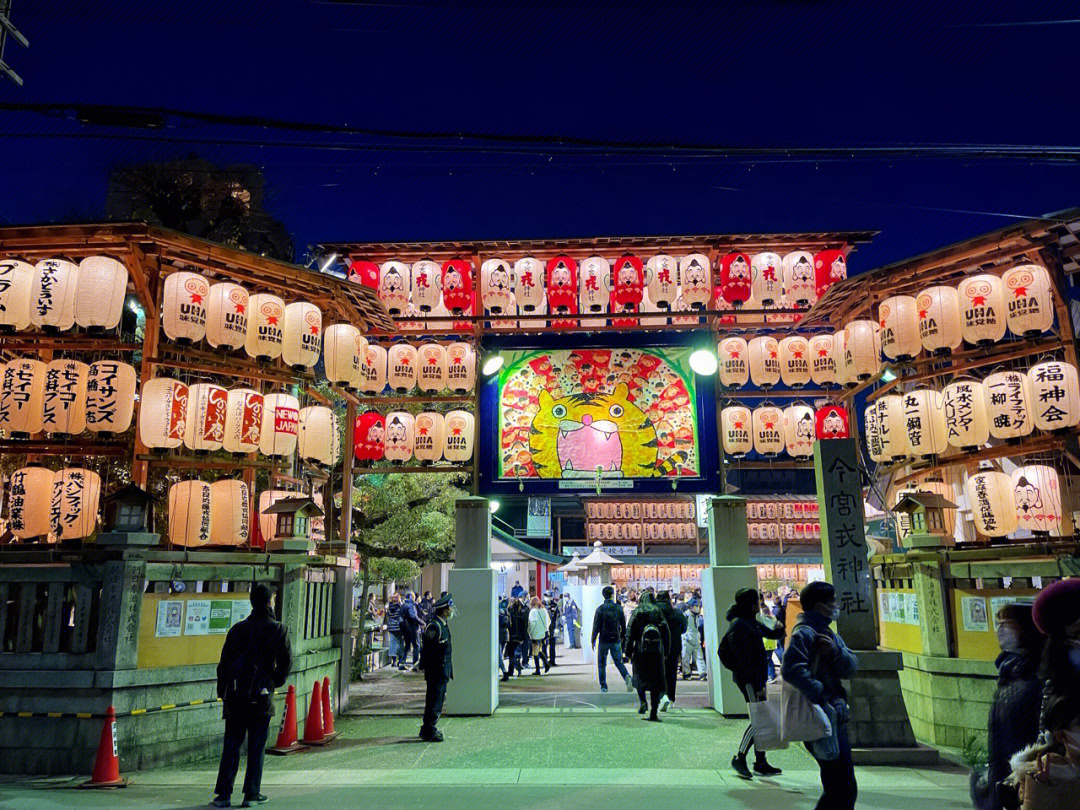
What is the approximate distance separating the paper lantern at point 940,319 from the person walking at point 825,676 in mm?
9047

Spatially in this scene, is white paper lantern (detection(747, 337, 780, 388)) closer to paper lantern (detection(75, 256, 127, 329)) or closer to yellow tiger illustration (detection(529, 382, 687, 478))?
yellow tiger illustration (detection(529, 382, 687, 478))

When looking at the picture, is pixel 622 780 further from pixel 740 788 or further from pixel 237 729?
pixel 237 729

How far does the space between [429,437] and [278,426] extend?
11.6 ft

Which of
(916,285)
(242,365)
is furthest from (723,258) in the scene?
(242,365)

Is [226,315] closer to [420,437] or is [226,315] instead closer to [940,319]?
[420,437]

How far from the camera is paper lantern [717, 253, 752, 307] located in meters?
16.0

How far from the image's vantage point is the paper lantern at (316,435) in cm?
1384

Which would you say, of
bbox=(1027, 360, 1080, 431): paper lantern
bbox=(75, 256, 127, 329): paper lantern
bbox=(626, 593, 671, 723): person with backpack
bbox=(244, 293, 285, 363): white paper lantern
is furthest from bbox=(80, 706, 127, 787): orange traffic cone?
bbox=(1027, 360, 1080, 431): paper lantern

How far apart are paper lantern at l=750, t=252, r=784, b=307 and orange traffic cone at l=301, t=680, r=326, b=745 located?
12.0m

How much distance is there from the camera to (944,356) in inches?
501

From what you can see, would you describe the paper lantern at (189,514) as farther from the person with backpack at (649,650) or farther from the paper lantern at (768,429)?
the paper lantern at (768,429)

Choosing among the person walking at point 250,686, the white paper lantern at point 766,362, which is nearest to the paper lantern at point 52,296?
the person walking at point 250,686

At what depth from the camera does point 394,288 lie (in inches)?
647

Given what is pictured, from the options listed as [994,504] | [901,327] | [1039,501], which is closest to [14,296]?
[901,327]
